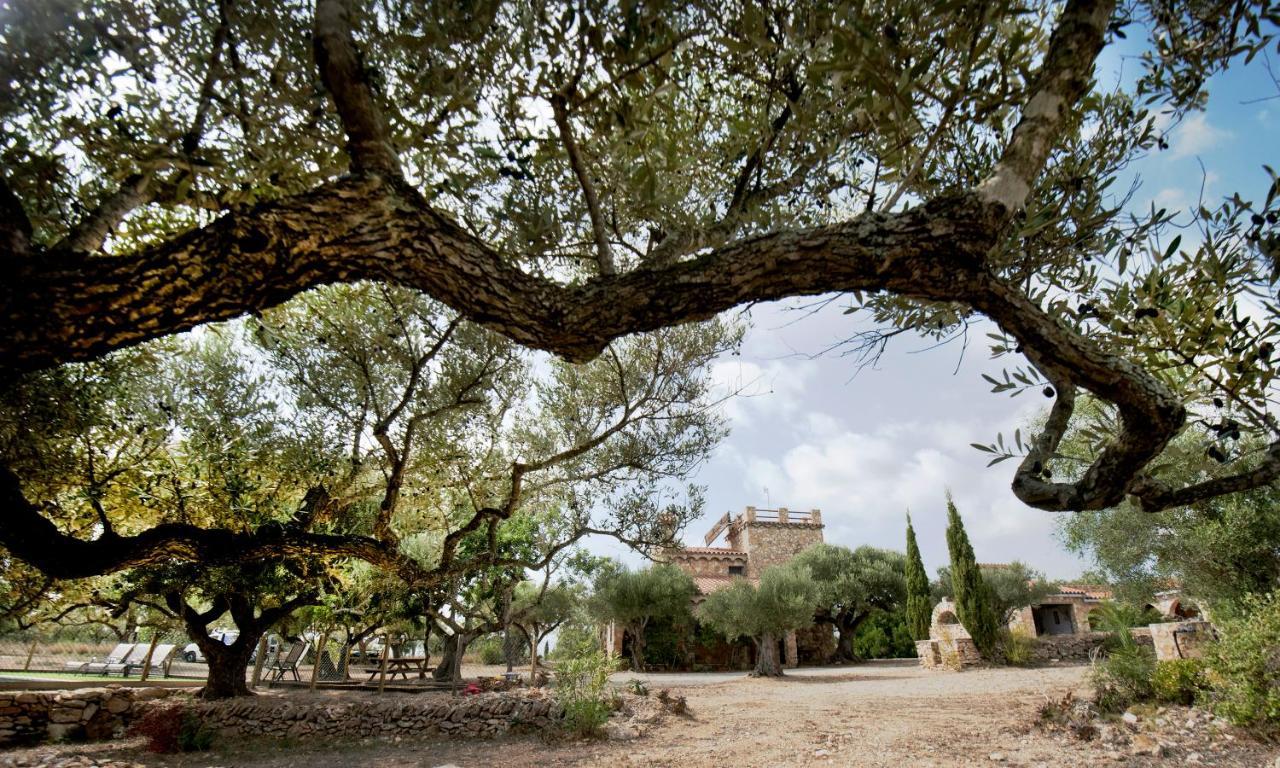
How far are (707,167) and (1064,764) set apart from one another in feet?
24.4

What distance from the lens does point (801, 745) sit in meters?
8.30

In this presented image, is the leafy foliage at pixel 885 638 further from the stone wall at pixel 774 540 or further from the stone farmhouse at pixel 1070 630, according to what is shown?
the stone wall at pixel 774 540

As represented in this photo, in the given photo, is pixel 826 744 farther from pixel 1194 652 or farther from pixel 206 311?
pixel 206 311

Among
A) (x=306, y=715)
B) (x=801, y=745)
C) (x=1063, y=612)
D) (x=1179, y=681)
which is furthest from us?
(x=1063, y=612)

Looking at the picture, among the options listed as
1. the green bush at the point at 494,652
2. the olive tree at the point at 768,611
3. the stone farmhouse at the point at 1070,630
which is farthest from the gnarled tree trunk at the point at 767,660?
the green bush at the point at 494,652

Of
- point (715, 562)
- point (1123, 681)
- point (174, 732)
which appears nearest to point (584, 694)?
point (174, 732)

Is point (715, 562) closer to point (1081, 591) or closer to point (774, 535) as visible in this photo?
point (774, 535)

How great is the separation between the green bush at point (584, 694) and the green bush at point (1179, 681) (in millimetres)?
8291

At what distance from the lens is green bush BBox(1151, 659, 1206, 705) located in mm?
8625

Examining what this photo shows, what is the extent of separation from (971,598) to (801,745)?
17929mm

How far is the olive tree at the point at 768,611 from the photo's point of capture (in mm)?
22203

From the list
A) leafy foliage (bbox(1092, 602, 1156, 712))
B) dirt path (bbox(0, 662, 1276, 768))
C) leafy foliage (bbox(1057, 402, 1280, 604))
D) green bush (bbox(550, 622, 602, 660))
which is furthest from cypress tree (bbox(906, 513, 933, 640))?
leafy foliage (bbox(1092, 602, 1156, 712))

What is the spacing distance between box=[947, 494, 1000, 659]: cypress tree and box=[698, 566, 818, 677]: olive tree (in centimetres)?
534

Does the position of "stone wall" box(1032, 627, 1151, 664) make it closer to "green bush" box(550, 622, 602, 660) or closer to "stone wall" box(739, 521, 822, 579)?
"stone wall" box(739, 521, 822, 579)
